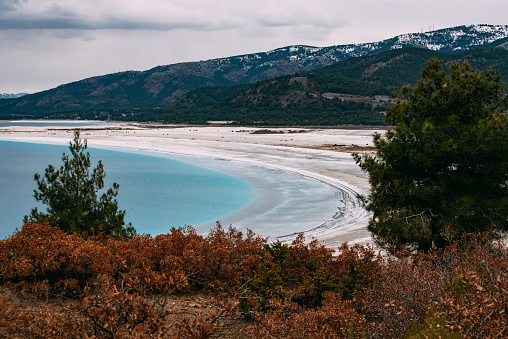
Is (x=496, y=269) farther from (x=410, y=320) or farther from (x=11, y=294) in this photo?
(x=11, y=294)

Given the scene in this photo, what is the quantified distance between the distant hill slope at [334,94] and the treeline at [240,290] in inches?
2974

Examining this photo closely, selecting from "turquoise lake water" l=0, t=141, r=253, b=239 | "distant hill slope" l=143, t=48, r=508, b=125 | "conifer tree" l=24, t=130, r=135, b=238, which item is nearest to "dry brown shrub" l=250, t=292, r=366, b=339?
"conifer tree" l=24, t=130, r=135, b=238

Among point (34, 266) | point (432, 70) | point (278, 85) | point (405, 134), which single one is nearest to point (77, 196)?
point (34, 266)

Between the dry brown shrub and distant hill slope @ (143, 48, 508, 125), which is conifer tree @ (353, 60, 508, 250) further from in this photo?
distant hill slope @ (143, 48, 508, 125)

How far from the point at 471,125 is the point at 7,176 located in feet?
102

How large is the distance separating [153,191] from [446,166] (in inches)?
741

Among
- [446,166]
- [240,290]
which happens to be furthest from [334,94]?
[240,290]

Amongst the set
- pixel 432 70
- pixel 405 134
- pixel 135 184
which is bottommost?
pixel 135 184

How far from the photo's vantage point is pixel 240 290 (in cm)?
705

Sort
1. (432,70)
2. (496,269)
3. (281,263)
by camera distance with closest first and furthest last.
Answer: (496,269) → (281,263) → (432,70)

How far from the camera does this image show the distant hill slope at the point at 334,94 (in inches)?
3784

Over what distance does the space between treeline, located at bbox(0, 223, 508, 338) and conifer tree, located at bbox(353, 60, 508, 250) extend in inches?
55.6

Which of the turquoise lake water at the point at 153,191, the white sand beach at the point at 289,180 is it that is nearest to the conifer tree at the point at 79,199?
the white sand beach at the point at 289,180

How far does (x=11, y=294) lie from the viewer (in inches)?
255
